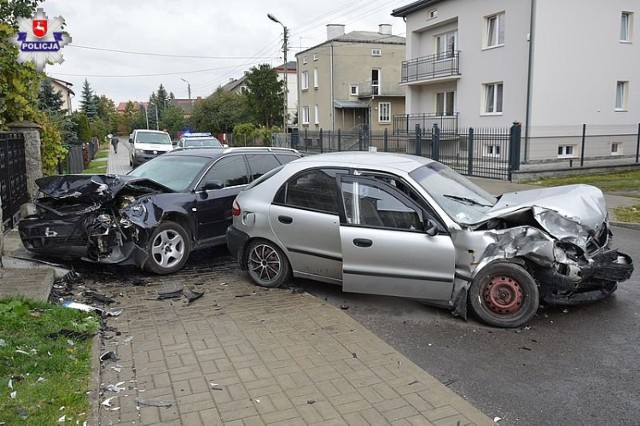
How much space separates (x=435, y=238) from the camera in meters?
5.13

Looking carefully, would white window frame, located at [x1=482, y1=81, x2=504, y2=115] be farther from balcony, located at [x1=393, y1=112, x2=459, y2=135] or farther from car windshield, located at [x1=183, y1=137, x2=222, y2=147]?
car windshield, located at [x1=183, y1=137, x2=222, y2=147]

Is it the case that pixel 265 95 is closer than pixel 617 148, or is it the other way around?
pixel 617 148

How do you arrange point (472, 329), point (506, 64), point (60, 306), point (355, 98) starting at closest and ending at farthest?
point (472, 329) < point (60, 306) < point (506, 64) < point (355, 98)

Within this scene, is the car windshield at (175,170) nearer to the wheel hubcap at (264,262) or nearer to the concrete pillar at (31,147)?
the wheel hubcap at (264,262)

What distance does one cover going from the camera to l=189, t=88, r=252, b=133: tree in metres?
64.8

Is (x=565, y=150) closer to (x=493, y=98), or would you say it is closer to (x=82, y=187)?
(x=493, y=98)

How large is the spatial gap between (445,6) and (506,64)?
601 cm

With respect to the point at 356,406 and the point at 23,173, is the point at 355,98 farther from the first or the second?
the point at 356,406

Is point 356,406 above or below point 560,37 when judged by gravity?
below

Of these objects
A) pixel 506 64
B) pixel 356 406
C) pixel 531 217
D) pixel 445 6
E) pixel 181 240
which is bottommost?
pixel 356 406

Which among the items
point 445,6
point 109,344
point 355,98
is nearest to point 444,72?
point 445,6

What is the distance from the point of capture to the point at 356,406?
361 cm

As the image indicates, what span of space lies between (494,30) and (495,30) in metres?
0.13

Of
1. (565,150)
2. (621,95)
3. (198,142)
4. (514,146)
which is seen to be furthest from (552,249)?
(621,95)
